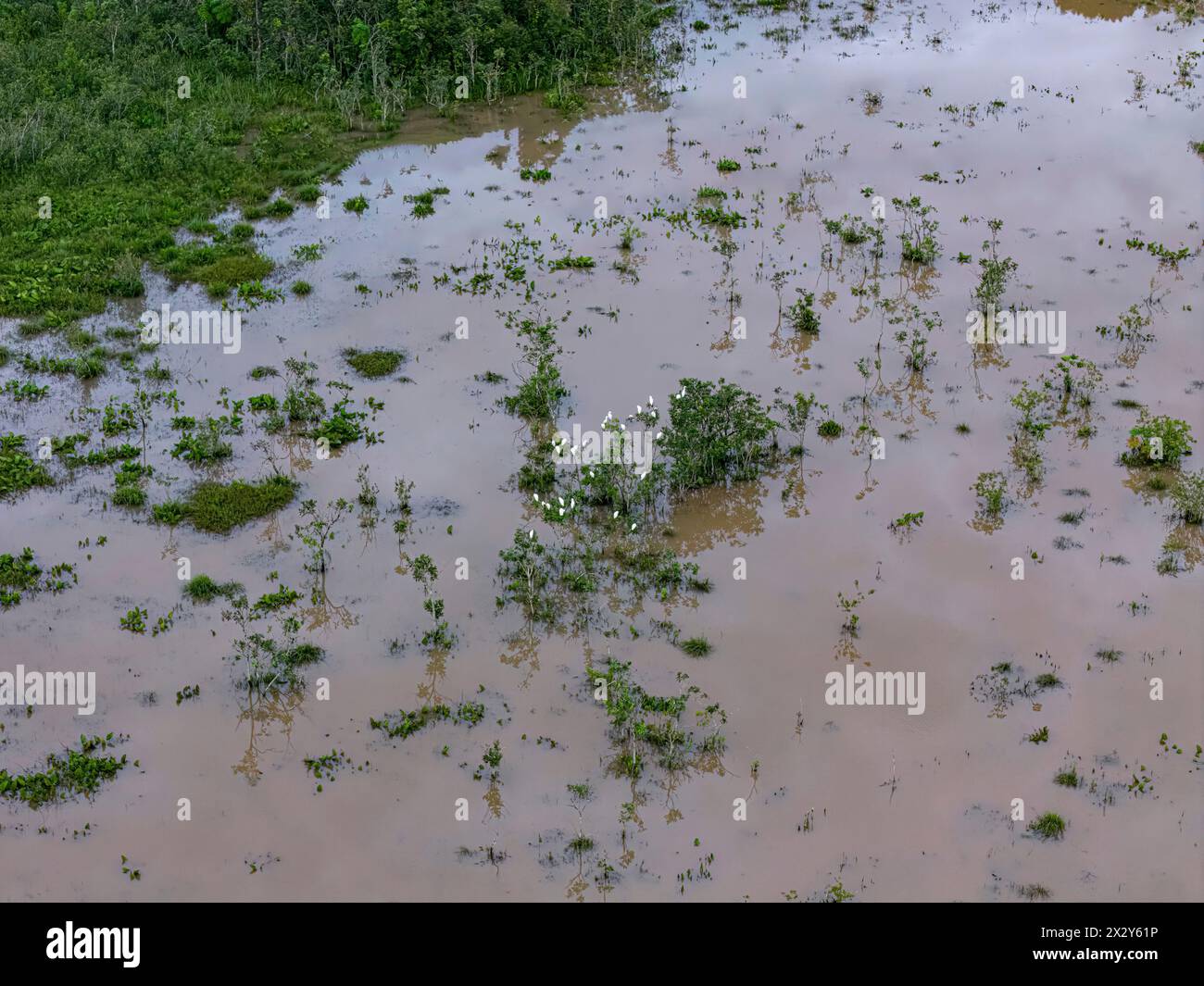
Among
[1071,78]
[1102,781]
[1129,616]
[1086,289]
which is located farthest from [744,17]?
[1102,781]

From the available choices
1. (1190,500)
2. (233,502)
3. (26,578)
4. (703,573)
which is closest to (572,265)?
(233,502)

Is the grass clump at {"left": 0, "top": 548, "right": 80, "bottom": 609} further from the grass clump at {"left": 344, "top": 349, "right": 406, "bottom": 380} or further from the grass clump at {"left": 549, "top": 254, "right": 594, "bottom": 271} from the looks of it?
the grass clump at {"left": 549, "top": 254, "right": 594, "bottom": 271}

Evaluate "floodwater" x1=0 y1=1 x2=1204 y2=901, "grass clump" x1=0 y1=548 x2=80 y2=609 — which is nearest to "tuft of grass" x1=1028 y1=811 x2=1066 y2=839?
"floodwater" x1=0 y1=1 x2=1204 y2=901

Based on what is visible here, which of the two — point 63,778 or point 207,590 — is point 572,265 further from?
point 63,778

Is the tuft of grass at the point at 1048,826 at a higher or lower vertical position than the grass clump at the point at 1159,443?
lower

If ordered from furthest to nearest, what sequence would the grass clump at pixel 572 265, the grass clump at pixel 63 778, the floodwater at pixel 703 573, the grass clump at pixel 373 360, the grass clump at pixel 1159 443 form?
the grass clump at pixel 572 265 < the grass clump at pixel 373 360 < the grass clump at pixel 1159 443 < the grass clump at pixel 63 778 < the floodwater at pixel 703 573

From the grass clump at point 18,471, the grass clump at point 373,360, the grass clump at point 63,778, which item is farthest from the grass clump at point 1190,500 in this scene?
the grass clump at point 18,471

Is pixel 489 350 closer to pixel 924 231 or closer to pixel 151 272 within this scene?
pixel 151 272

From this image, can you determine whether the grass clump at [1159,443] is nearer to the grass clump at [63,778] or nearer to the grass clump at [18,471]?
the grass clump at [63,778]
